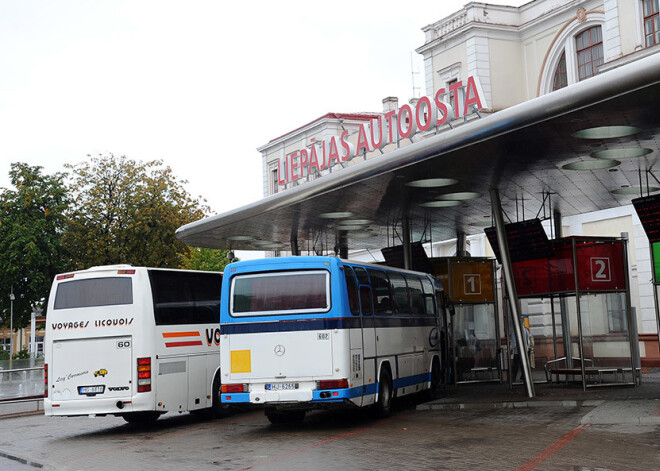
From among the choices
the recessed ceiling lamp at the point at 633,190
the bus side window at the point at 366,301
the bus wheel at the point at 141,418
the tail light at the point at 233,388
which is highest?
the recessed ceiling lamp at the point at 633,190

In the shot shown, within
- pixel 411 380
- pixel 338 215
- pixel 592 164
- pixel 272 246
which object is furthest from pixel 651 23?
pixel 411 380

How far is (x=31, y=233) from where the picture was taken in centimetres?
4809

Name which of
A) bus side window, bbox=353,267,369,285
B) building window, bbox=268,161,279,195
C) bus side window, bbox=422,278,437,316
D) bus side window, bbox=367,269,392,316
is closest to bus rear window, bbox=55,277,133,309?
bus side window, bbox=353,267,369,285

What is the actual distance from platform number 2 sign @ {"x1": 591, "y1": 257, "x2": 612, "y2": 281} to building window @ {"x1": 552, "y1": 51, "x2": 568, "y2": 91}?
18.5 metres

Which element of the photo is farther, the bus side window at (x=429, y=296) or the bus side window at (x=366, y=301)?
the bus side window at (x=429, y=296)

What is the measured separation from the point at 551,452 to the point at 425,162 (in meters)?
6.73

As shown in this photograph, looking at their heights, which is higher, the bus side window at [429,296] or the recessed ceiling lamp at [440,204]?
the recessed ceiling lamp at [440,204]

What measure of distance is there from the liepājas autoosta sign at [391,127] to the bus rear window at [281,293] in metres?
8.11

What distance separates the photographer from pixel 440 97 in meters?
23.0

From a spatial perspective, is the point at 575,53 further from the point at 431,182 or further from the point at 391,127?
the point at 431,182

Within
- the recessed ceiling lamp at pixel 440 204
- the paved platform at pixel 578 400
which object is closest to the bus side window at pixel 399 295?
the paved platform at pixel 578 400

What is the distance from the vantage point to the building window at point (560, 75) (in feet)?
119

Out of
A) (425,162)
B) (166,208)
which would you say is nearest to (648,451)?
(425,162)

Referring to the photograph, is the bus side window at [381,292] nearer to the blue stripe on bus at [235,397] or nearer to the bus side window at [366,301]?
the bus side window at [366,301]
